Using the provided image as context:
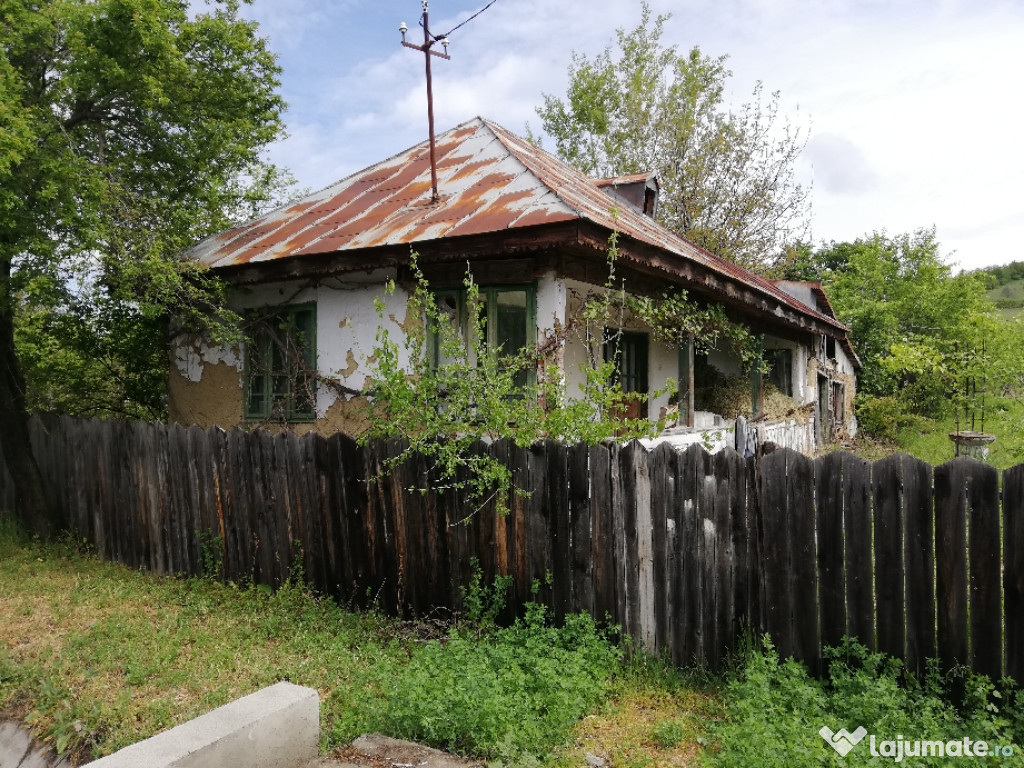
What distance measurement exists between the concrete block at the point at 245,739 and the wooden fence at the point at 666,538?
6.35 ft

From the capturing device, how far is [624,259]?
725cm

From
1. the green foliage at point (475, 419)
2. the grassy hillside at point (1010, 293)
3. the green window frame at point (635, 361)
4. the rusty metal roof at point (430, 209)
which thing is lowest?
the green foliage at point (475, 419)

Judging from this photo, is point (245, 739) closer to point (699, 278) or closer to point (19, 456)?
point (19, 456)

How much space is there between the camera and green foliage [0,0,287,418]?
22.6 feet

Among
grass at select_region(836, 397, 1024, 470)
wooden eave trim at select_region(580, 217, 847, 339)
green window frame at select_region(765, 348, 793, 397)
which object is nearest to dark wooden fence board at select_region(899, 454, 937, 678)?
wooden eave trim at select_region(580, 217, 847, 339)

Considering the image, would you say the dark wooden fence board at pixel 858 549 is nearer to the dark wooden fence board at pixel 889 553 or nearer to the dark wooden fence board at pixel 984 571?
the dark wooden fence board at pixel 889 553

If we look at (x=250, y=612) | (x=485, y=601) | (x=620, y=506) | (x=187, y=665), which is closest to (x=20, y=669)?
(x=187, y=665)

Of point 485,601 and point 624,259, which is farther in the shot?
point 624,259

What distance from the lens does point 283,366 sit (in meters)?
9.21

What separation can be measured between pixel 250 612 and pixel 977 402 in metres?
14.3

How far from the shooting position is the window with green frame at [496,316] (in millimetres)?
7676

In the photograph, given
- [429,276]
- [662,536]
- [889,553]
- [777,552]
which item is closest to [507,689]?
[662,536]

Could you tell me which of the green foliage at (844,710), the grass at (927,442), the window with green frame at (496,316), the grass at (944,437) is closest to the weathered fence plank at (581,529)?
the green foliage at (844,710)

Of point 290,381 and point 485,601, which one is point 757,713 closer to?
point 485,601
